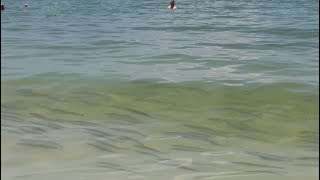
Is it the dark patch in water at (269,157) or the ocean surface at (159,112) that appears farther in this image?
the dark patch in water at (269,157)

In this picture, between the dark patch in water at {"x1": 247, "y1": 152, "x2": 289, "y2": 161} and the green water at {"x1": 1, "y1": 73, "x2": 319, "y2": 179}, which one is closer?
the green water at {"x1": 1, "y1": 73, "x2": 319, "y2": 179}

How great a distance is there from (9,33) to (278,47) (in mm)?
9933

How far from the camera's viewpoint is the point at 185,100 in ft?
25.7

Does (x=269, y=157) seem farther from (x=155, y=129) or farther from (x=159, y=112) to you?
(x=159, y=112)

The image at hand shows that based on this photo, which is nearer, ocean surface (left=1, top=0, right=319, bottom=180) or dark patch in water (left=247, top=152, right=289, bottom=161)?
ocean surface (left=1, top=0, right=319, bottom=180)

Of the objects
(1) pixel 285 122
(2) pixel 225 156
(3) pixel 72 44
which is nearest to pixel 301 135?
(1) pixel 285 122

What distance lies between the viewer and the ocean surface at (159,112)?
176 inches

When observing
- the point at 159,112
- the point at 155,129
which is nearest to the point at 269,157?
the point at 155,129

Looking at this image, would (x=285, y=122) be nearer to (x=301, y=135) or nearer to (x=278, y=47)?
(x=301, y=135)

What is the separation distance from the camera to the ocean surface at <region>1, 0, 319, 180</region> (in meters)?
4.47

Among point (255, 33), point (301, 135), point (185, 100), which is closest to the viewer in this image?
point (301, 135)

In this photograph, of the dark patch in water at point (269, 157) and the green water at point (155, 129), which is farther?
the dark patch in water at point (269, 157)

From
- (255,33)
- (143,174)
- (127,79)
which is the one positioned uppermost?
(143,174)

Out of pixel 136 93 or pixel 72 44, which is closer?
pixel 136 93
